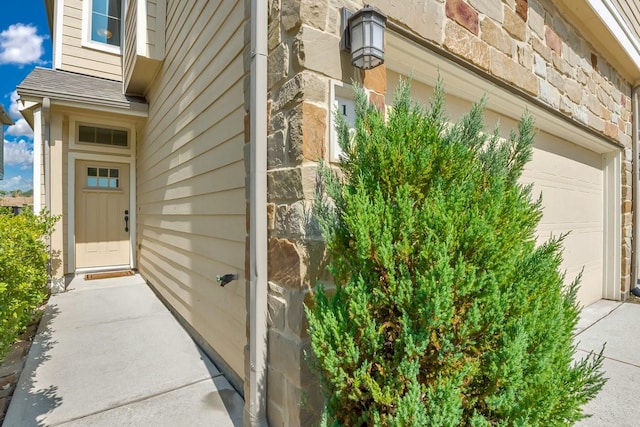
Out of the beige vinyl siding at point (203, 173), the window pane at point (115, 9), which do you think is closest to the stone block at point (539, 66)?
the beige vinyl siding at point (203, 173)

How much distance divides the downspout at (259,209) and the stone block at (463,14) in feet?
4.01

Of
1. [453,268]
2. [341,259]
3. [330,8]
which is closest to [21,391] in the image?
[341,259]

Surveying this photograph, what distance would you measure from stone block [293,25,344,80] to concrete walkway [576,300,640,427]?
94.4 inches

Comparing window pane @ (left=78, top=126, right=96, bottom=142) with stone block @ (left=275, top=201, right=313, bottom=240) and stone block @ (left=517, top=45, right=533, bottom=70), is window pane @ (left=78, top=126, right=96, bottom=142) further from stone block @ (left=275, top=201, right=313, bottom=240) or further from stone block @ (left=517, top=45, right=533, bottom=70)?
stone block @ (left=517, top=45, right=533, bottom=70)

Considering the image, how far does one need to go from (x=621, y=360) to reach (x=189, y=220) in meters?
3.97

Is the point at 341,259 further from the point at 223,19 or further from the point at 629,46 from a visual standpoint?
the point at 629,46

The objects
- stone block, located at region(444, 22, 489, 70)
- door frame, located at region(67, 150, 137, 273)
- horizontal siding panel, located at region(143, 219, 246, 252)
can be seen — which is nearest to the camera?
stone block, located at region(444, 22, 489, 70)

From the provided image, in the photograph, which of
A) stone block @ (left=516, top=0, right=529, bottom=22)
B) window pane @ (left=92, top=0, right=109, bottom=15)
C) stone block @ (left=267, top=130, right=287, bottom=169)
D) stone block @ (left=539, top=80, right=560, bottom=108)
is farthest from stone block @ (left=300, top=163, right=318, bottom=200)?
window pane @ (left=92, top=0, right=109, bottom=15)

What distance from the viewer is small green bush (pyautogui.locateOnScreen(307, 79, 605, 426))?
41.7 inches

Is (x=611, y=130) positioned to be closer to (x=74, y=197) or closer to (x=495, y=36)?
(x=495, y=36)

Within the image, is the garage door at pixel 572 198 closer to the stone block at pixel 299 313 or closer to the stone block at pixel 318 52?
the stone block at pixel 318 52

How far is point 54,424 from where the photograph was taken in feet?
6.20

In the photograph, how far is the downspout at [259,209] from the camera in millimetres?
1686

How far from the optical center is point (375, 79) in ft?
5.61
